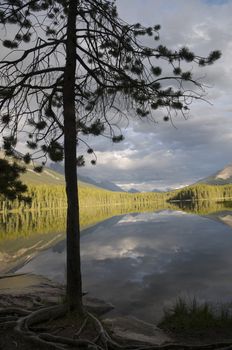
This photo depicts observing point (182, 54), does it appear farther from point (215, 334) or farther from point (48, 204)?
point (48, 204)

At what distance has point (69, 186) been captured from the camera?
10.4 meters

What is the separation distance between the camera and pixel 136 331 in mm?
10875

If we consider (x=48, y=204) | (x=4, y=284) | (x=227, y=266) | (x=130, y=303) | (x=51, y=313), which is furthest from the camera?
(x=48, y=204)

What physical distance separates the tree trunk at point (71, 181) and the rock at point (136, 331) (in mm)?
1475

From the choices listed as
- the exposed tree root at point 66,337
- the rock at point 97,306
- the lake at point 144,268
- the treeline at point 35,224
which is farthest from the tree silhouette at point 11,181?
the treeline at point 35,224

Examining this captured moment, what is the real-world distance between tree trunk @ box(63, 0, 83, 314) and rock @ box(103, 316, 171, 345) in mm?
1475

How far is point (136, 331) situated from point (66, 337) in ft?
9.95

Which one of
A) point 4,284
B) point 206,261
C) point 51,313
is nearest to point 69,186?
point 51,313

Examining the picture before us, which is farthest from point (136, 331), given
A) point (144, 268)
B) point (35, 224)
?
point (35, 224)

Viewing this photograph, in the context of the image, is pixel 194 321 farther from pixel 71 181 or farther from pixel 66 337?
pixel 71 181

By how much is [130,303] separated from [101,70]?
33.7 feet

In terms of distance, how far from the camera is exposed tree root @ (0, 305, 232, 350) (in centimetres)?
818

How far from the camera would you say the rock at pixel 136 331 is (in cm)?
961

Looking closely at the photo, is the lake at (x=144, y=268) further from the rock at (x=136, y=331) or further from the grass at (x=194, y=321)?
the grass at (x=194, y=321)
